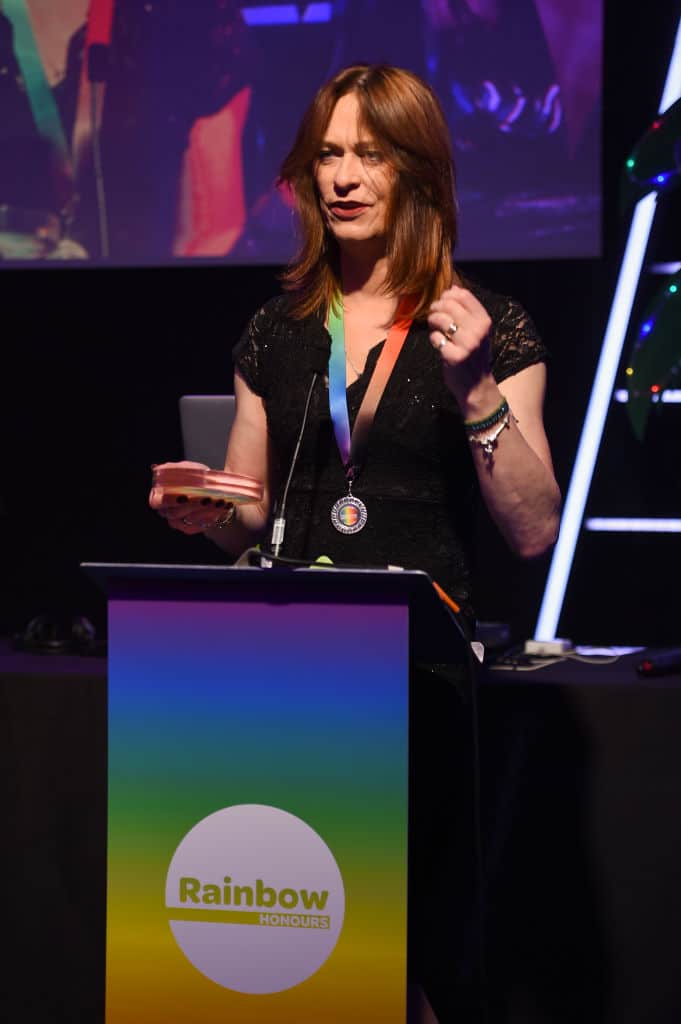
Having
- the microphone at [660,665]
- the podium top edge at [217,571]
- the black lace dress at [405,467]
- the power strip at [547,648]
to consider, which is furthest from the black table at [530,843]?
the podium top edge at [217,571]

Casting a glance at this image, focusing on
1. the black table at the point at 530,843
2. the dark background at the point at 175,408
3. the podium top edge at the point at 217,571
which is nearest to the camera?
the podium top edge at the point at 217,571

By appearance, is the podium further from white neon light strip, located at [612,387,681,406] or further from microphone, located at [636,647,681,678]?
white neon light strip, located at [612,387,681,406]

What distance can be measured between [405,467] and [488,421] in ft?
0.66

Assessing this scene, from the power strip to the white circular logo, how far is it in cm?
116

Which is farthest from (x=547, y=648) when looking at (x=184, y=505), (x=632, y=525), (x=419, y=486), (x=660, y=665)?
(x=632, y=525)

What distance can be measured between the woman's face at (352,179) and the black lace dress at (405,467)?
162 mm

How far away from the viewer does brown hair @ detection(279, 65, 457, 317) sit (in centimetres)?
172

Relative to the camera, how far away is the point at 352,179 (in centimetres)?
169

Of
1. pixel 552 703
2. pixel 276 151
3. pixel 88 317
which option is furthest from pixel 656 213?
pixel 552 703

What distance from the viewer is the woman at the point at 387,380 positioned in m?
1.66

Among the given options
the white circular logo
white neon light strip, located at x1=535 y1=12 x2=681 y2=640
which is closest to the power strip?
the white circular logo

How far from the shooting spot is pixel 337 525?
1.68m

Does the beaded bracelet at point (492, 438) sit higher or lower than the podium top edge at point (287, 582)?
higher

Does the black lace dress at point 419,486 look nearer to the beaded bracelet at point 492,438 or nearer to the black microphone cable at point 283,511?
the black microphone cable at point 283,511
